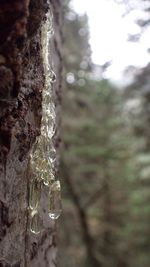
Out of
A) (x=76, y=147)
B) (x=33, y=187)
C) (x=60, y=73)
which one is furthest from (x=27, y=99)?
(x=76, y=147)

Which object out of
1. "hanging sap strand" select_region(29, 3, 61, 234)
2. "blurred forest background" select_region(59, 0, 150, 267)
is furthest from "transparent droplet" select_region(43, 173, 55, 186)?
"blurred forest background" select_region(59, 0, 150, 267)

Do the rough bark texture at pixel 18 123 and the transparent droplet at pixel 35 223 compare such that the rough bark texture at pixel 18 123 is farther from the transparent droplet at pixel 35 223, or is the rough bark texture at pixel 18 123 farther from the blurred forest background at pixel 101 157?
A: the blurred forest background at pixel 101 157

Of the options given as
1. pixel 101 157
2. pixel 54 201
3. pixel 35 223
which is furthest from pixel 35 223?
pixel 101 157

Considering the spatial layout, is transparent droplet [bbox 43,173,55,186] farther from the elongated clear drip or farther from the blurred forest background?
the blurred forest background

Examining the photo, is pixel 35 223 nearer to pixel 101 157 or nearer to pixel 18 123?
pixel 18 123

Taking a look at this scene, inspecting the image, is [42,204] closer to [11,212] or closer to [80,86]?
[11,212]
